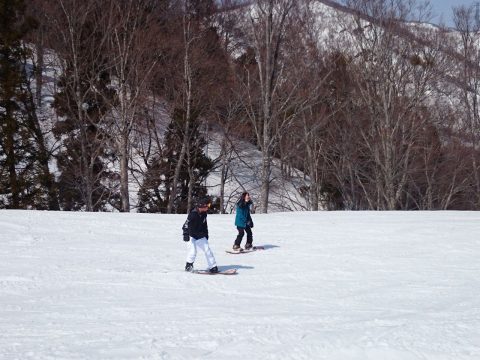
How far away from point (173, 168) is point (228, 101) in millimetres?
5113

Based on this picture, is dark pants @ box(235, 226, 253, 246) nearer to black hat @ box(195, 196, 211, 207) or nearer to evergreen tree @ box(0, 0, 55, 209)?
black hat @ box(195, 196, 211, 207)

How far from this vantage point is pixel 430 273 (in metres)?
11.5

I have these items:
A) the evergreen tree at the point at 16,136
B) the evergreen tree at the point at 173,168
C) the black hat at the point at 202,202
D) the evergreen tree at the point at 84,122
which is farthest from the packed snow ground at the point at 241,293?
the evergreen tree at the point at 173,168

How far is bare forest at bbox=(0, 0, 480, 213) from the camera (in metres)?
27.4

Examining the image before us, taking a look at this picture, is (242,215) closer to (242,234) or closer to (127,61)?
(242,234)

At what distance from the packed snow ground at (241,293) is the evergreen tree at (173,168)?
1281 centimetres

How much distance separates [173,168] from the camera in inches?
1264

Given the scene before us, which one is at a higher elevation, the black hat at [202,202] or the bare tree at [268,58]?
the bare tree at [268,58]

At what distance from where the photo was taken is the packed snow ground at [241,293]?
20.9ft

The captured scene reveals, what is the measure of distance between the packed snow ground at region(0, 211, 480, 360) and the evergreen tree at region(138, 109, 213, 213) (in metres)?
12.8

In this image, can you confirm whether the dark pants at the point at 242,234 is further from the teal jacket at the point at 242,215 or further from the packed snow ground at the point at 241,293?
the packed snow ground at the point at 241,293

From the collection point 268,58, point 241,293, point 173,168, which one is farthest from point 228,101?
point 241,293

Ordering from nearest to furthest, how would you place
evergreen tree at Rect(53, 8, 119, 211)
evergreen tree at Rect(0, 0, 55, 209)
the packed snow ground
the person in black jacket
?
the packed snow ground → the person in black jacket → evergreen tree at Rect(0, 0, 55, 209) → evergreen tree at Rect(53, 8, 119, 211)

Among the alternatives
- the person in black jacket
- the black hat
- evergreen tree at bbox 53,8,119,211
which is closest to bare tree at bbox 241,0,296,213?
evergreen tree at bbox 53,8,119,211
